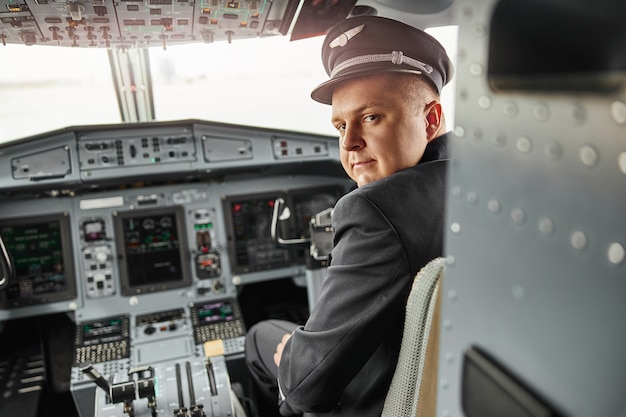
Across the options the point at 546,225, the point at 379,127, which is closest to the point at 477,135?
the point at 546,225

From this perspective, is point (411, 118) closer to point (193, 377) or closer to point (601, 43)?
point (601, 43)

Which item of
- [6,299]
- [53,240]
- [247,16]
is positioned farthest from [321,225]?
[6,299]

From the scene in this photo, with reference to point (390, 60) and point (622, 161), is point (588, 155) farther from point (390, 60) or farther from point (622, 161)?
point (390, 60)

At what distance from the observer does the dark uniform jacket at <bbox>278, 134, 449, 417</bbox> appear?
1.17 m

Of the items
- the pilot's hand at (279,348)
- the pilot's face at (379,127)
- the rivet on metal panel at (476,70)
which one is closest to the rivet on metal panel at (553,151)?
the rivet on metal panel at (476,70)

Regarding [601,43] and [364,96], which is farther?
[364,96]

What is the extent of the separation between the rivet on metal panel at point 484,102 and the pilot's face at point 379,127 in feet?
2.73

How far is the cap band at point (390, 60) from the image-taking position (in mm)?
1351

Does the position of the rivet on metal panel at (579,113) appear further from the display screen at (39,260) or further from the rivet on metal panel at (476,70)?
the display screen at (39,260)

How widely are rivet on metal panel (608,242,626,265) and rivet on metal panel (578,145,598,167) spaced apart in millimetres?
68

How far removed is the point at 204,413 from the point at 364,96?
5.00ft

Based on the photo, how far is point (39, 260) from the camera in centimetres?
308

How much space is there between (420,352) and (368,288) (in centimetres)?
19

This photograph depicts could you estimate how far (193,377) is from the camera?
7.94ft
